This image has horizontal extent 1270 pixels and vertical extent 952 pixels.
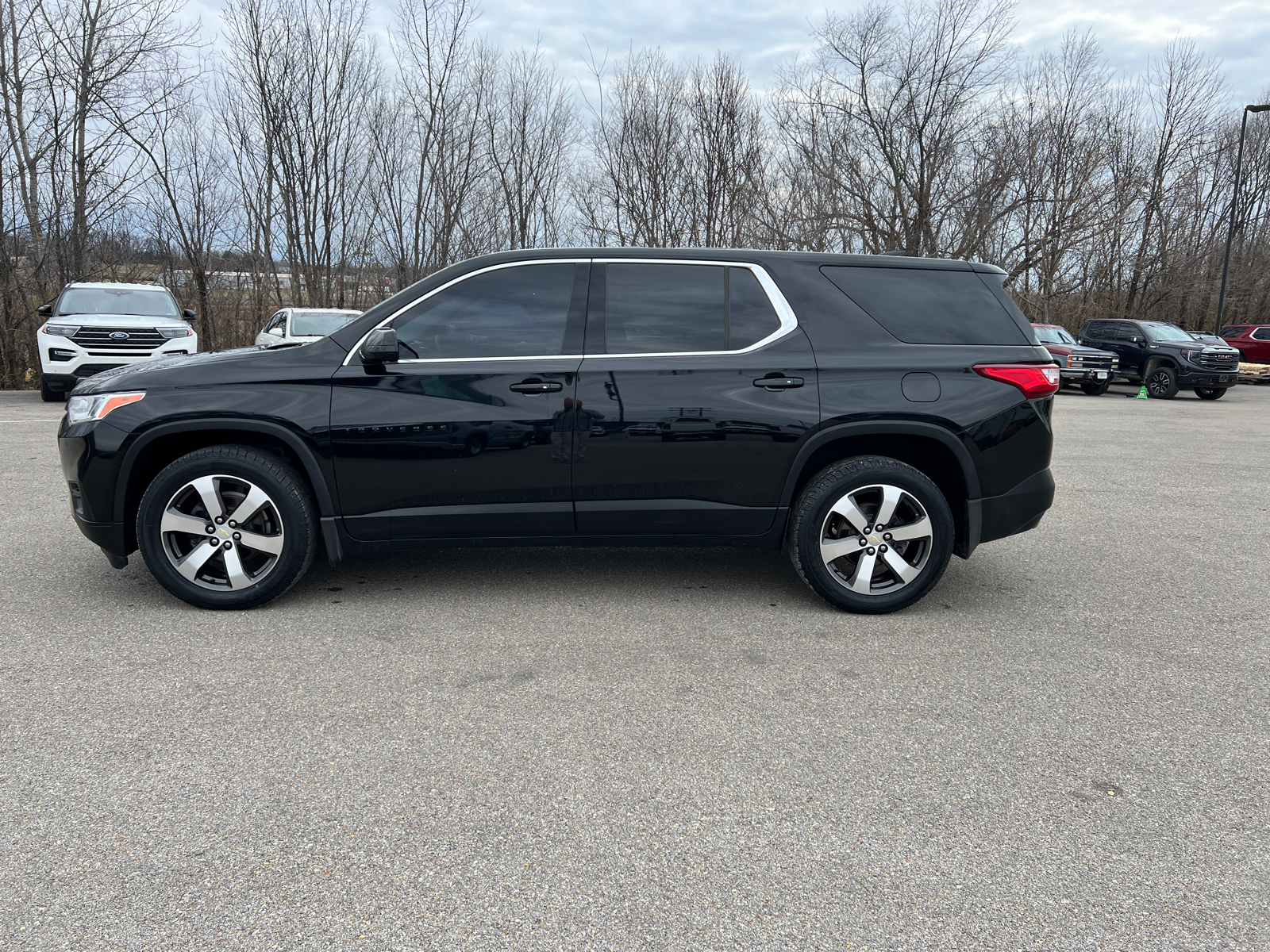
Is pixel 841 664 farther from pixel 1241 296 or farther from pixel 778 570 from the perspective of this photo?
pixel 1241 296

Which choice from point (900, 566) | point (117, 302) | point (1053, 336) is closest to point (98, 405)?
point (900, 566)

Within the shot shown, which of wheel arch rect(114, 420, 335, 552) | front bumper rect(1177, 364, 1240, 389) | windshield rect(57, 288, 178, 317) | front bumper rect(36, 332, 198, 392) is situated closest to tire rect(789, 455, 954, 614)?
wheel arch rect(114, 420, 335, 552)

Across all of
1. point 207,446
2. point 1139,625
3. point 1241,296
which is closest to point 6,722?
point 207,446

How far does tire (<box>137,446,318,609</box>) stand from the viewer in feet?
13.9

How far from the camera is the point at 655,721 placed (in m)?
3.21

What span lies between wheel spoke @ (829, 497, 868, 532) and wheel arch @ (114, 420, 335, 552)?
248 cm

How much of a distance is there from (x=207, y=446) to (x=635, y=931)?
3.34 meters

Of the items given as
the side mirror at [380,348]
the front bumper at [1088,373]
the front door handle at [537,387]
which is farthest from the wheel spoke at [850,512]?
the front bumper at [1088,373]

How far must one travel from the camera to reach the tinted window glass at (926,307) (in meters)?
4.49

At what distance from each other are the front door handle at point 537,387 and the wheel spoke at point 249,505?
130cm

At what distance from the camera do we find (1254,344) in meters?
28.8

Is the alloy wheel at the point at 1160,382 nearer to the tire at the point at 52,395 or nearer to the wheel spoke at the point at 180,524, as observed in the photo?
the wheel spoke at the point at 180,524

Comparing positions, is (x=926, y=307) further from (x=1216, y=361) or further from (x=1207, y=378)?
(x=1216, y=361)

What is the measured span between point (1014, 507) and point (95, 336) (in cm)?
1466
